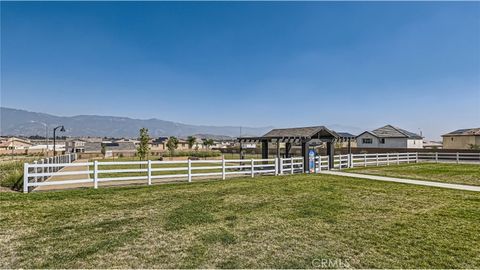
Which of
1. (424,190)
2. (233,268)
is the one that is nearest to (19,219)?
(233,268)

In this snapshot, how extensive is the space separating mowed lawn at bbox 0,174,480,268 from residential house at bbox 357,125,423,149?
34.8 metres

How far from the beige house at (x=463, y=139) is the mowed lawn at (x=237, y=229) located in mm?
38551

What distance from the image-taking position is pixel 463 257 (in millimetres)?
4637

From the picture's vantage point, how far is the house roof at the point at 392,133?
135 feet

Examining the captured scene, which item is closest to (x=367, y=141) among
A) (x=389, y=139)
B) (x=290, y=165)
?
(x=389, y=139)

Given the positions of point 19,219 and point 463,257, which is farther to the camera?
point 19,219

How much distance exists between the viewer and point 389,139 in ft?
140

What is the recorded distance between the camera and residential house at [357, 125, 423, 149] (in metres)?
41.0

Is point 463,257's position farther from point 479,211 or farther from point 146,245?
point 146,245

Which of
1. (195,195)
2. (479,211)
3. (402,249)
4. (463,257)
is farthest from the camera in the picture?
(195,195)

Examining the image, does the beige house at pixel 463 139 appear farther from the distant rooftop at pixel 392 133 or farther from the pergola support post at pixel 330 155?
the pergola support post at pixel 330 155

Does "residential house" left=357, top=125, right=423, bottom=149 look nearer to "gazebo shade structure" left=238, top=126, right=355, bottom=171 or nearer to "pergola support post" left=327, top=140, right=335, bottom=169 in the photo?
"gazebo shade structure" left=238, top=126, right=355, bottom=171

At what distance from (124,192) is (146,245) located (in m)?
5.59

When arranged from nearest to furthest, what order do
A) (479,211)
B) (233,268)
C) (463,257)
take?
(233,268) → (463,257) → (479,211)
